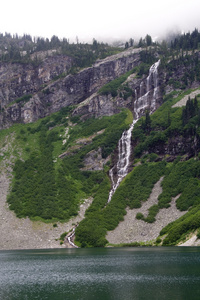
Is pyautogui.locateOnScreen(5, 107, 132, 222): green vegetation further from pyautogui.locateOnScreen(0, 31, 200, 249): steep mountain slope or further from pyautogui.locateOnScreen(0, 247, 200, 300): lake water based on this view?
pyautogui.locateOnScreen(0, 247, 200, 300): lake water

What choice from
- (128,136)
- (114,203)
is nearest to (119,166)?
(128,136)

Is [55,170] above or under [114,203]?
above

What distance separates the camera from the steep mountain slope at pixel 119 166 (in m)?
109

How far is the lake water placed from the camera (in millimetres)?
41969

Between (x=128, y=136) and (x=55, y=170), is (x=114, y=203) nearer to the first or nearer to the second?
(x=55, y=170)

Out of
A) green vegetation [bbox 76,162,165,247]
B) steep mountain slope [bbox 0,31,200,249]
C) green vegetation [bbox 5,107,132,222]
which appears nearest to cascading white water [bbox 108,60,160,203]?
steep mountain slope [bbox 0,31,200,249]

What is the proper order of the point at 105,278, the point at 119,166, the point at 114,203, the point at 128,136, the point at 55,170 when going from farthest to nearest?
the point at 128,136, the point at 55,170, the point at 119,166, the point at 114,203, the point at 105,278

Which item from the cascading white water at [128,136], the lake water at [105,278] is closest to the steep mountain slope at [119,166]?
the cascading white water at [128,136]

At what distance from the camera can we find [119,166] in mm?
151500

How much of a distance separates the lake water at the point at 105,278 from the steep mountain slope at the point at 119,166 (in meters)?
27.3

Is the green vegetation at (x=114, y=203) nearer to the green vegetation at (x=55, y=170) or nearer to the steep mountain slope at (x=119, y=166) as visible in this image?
the steep mountain slope at (x=119, y=166)

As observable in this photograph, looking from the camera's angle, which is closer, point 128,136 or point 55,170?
point 55,170

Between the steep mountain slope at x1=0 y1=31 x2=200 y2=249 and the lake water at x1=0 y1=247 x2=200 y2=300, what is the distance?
27275mm

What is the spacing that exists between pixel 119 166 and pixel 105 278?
99.5 meters
